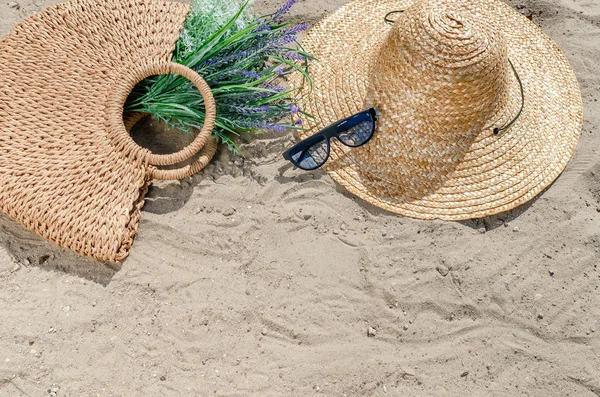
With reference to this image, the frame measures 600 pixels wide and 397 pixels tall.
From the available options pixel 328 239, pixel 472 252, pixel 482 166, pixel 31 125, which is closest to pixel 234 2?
pixel 31 125

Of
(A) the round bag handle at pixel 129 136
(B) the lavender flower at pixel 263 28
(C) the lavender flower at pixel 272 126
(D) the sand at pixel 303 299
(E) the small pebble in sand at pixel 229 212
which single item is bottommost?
(D) the sand at pixel 303 299

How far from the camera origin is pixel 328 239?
221 cm

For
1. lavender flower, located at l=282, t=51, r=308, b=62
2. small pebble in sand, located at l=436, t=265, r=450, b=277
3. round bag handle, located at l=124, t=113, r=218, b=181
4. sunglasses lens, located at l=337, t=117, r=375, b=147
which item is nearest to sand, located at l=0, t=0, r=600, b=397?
small pebble in sand, located at l=436, t=265, r=450, b=277

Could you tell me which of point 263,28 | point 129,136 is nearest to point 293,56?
point 263,28

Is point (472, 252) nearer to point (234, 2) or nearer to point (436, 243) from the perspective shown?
point (436, 243)

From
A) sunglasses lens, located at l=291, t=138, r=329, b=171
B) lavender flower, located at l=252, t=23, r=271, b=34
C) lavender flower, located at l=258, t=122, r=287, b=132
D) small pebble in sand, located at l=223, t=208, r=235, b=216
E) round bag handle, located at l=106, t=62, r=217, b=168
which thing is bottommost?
small pebble in sand, located at l=223, t=208, r=235, b=216

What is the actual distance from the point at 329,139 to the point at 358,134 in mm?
137

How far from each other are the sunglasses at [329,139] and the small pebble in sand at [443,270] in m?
0.71

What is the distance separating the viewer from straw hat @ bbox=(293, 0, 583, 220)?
6.04 ft

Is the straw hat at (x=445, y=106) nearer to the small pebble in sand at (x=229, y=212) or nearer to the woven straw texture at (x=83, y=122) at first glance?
the small pebble in sand at (x=229, y=212)

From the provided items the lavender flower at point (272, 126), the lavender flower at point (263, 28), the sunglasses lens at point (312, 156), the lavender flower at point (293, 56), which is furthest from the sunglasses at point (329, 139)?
the lavender flower at point (263, 28)

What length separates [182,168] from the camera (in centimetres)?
A: 207

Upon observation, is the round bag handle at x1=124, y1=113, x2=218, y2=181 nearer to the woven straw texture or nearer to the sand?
the woven straw texture

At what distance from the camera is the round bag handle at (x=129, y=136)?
78.5 inches
